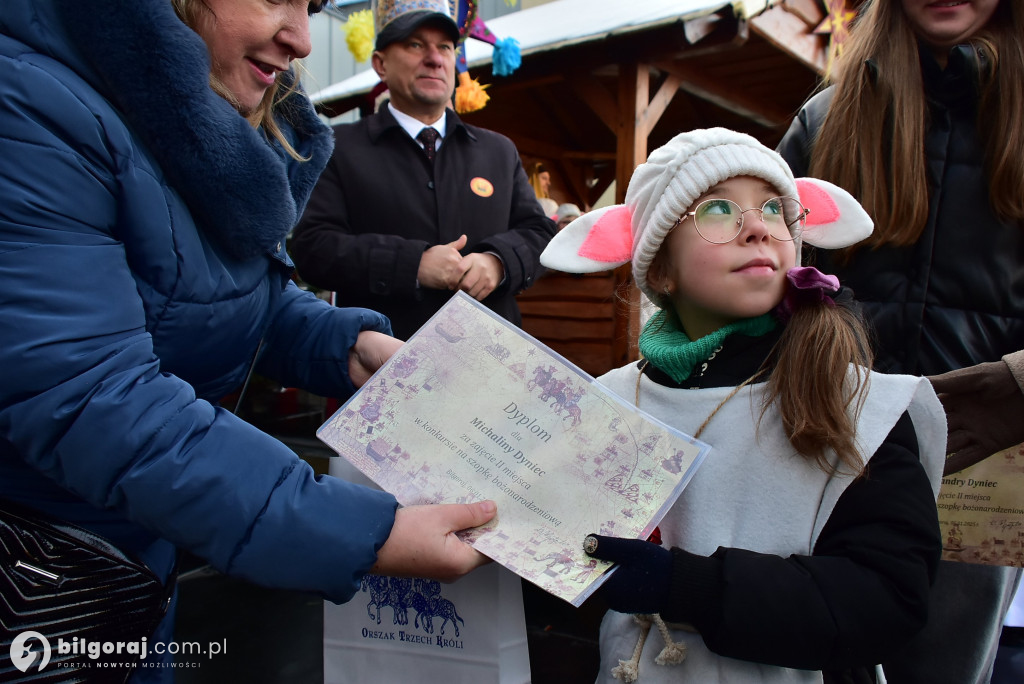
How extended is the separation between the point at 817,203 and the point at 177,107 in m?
1.13

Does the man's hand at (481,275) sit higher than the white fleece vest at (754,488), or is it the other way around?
the white fleece vest at (754,488)

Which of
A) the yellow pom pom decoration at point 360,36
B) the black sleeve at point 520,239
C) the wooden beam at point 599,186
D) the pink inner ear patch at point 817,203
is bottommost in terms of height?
the wooden beam at point 599,186

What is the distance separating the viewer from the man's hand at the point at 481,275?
93.4 inches

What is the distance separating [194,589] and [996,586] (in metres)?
3.28

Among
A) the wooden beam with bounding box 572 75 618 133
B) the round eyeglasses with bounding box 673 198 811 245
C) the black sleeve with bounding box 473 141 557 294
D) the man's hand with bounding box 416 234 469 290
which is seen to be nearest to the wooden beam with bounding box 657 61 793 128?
the wooden beam with bounding box 572 75 618 133

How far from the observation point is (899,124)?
155cm

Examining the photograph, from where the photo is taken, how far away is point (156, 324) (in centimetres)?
112

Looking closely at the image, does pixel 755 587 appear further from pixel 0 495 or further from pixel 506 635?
pixel 0 495

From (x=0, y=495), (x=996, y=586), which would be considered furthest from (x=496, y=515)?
(x=996, y=586)

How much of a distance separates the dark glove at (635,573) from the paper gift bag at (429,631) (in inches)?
7.8

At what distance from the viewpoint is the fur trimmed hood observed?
103cm

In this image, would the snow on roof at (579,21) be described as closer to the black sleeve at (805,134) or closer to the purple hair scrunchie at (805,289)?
the black sleeve at (805,134)

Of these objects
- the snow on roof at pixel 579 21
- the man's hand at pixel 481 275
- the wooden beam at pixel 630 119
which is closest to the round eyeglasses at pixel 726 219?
the man's hand at pixel 481 275

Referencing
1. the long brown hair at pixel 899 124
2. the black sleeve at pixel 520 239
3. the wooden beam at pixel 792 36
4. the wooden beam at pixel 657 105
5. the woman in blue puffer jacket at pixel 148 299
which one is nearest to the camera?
the woman in blue puffer jacket at pixel 148 299
